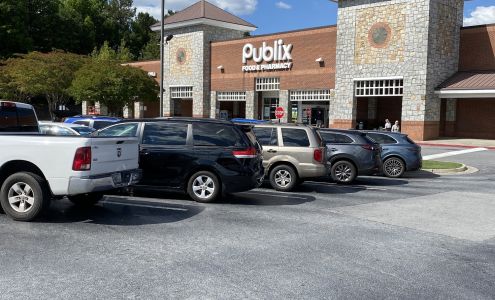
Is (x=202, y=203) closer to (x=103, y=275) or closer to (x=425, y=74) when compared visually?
(x=103, y=275)

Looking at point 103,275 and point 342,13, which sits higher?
point 342,13

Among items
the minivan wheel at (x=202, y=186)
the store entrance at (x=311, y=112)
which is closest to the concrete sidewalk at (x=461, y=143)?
the store entrance at (x=311, y=112)

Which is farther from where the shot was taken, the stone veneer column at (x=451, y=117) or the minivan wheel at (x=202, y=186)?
the stone veneer column at (x=451, y=117)

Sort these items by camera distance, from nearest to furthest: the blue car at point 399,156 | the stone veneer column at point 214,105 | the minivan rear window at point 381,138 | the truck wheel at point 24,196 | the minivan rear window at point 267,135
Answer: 1. the truck wheel at point 24,196
2. the minivan rear window at point 267,135
3. the blue car at point 399,156
4. the minivan rear window at point 381,138
5. the stone veneer column at point 214,105

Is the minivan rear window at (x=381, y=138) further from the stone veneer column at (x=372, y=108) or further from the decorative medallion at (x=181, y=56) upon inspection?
the decorative medallion at (x=181, y=56)

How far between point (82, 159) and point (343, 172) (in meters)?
8.74

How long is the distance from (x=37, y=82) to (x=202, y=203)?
3874 centimetres

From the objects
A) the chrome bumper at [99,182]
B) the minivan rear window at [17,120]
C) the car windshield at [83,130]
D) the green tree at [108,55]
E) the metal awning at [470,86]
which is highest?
the green tree at [108,55]

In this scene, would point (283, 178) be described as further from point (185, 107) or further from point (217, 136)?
point (185, 107)

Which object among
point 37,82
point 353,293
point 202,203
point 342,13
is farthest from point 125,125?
point 37,82

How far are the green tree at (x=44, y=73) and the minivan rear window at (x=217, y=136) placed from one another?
122 ft

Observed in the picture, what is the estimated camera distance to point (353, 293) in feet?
16.1

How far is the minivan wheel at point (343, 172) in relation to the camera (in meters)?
14.2

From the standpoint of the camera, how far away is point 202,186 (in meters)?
9.93
